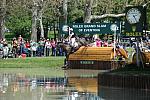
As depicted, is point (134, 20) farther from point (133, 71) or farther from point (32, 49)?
point (32, 49)

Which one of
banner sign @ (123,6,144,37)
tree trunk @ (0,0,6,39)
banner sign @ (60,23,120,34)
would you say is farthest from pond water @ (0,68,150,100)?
tree trunk @ (0,0,6,39)

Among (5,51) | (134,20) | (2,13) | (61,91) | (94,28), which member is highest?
(2,13)

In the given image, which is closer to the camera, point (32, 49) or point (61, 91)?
point (61, 91)

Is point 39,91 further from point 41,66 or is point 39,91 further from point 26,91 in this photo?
point 41,66

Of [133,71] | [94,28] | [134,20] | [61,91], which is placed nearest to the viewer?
[61,91]

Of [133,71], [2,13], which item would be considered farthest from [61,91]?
[2,13]

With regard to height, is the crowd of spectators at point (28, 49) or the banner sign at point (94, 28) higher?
the banner sign at point (94, 28)

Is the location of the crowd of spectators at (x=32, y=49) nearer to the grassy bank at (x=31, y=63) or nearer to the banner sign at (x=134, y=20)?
the grassy bank at (x=31, y=63)

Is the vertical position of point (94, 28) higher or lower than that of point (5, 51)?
higher

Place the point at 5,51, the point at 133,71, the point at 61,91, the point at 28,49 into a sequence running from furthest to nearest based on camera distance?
the point at 28,49 → the point at 5,51 → the point at 133,71 → the point at 61,91

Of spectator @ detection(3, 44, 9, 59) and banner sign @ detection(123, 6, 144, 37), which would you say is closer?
banner sign @ detection(123, 6, 144, 37)

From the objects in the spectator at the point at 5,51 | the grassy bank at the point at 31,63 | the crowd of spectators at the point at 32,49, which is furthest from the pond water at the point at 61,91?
the spectator at the point at 5,51

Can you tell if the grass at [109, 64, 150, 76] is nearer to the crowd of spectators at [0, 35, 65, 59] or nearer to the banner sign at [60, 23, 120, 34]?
the banner sign at [60, 23, 120, 34]

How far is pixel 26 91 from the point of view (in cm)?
1567
